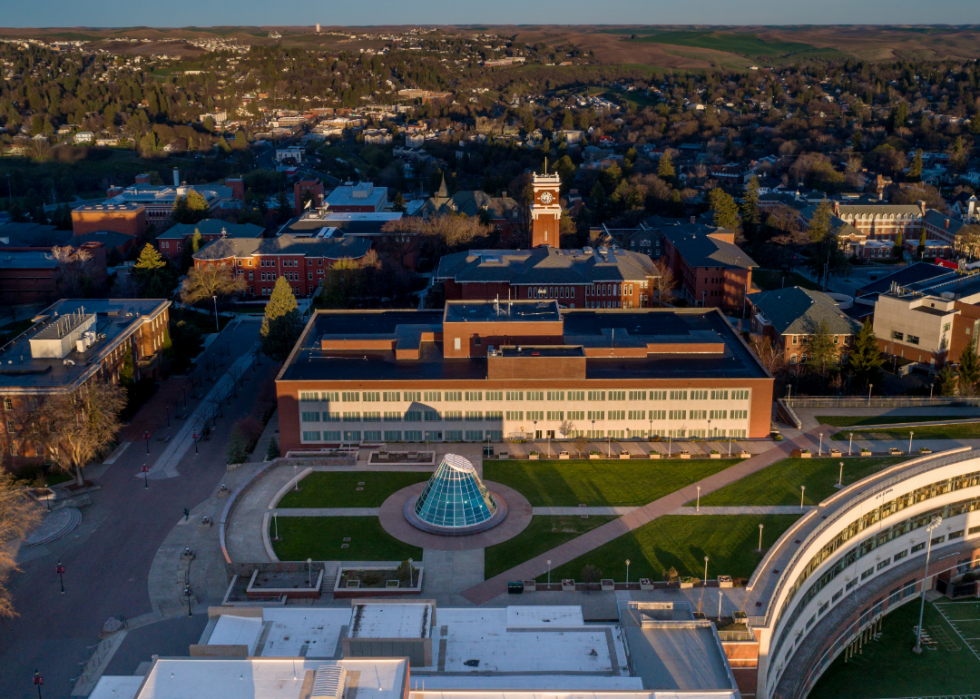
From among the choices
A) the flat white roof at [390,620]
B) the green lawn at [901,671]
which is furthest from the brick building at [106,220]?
the green lawn at [901,671]

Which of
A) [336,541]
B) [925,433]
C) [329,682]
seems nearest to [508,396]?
[336,541]

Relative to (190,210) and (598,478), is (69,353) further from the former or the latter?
(190,210)

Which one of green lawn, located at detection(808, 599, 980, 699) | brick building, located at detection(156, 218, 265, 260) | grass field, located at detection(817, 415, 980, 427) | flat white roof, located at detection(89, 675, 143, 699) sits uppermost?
brick building, located at detection(156, 218, 265, 260)

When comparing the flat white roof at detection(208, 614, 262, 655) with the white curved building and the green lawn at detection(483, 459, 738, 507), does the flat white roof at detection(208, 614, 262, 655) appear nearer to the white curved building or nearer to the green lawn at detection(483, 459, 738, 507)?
the green lawn at detection(483, 459, 738, 507)

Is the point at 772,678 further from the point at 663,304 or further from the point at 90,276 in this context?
the point at 90,276

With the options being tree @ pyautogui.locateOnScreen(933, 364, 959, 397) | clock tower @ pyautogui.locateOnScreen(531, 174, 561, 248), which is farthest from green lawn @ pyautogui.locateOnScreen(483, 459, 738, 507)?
clock tower @ pyautogui.locateOnScreen(531, 174, 561, 248)

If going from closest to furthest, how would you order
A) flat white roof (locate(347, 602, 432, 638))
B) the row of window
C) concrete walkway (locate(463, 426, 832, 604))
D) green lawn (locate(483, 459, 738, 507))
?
flat white roof (locate(347, 602, 432, 638))
concrete walkway (locate(463, 426, 832, 604))
green lawn (locate(483, 459, 738, 507))
the row of window
